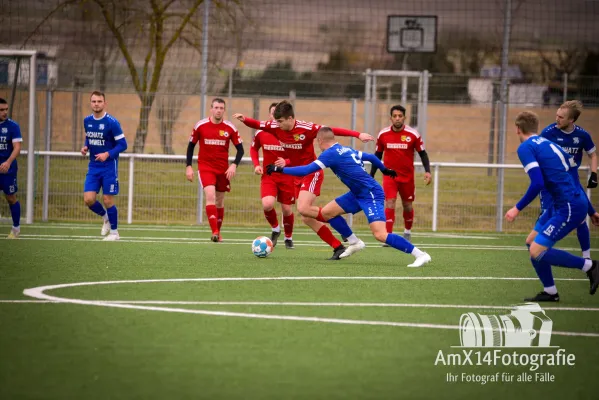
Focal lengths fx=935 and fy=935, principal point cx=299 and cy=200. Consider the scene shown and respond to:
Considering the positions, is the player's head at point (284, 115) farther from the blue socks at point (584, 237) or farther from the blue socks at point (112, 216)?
the blue socks at point (584, 237)

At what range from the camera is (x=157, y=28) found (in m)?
21.1

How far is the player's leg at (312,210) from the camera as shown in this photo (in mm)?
11766

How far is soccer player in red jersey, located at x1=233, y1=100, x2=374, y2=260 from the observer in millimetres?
11789

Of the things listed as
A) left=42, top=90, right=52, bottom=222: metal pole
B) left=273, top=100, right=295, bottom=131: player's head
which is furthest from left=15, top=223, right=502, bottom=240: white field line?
left=273, top=100, right=295, bottom=131: player's head

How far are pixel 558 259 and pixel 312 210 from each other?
4.28m

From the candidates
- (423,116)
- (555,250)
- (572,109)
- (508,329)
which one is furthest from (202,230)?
(508,329)

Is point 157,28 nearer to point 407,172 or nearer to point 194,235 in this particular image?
point 194,235

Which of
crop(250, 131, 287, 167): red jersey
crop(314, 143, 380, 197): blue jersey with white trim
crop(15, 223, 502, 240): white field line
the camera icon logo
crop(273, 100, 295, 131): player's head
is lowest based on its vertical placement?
crop(15, 223, 502, 240): white field line

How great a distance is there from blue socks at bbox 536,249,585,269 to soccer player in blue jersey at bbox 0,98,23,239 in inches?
345

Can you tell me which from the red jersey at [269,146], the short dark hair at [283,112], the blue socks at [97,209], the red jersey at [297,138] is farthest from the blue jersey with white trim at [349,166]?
the blue socks at [97,209]

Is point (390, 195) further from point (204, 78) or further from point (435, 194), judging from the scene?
point (204, 78)

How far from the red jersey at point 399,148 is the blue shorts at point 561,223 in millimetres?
7154

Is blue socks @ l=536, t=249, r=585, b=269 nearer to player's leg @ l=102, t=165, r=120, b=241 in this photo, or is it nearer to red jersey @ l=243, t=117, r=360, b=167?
red jersey @ l=243, t=117, r=360, b=167

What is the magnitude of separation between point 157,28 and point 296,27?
314 cm
